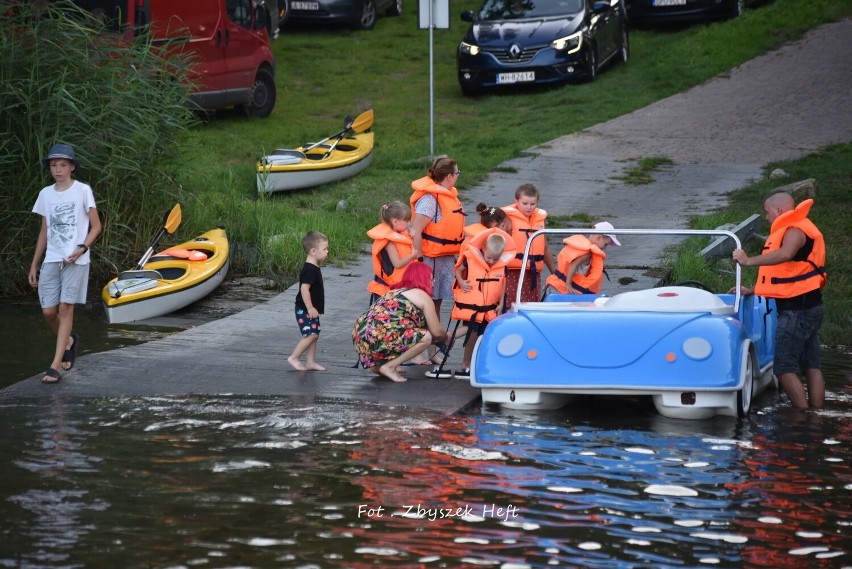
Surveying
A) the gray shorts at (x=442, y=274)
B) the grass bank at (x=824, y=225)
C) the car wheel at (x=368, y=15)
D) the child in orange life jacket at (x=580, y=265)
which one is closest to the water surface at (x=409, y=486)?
the child in orange life jacket at (x=580, y=265)

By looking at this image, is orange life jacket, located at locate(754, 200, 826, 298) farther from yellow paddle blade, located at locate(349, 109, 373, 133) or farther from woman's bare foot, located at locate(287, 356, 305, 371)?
yellow paddle blade, located at locate(349, 109, 373, 133)

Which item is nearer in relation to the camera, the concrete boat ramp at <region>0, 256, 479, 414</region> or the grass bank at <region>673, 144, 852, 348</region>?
the concrete boat ramp at <region>0, 256, 479, 414</region>

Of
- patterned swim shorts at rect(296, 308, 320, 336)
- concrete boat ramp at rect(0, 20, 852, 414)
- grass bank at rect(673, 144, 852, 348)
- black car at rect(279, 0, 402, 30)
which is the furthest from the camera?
black car at rect(279, 0, 402, 30)

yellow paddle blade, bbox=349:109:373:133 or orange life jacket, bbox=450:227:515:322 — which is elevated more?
yellow paddle blade, bbox=349:109:373:133

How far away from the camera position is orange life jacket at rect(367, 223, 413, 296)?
10.3 metres

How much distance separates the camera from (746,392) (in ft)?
29.8

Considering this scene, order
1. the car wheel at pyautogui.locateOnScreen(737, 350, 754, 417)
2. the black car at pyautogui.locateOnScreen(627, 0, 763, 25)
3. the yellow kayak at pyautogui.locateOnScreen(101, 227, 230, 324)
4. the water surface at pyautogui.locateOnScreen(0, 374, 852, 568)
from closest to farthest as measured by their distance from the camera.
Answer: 1. the water surface at pyautogui.locateOnScreen(0, 374, 852, 568)
2. the car wheel at pyautogui.locateOnScreen(737, 350, 754, 417)
3. the yellow kayak at pyautogui.locateOnScreen(101, 227, 230, 324)
4. the black car at pyautogui.locateOnScreen(627, 0, 763, 25)

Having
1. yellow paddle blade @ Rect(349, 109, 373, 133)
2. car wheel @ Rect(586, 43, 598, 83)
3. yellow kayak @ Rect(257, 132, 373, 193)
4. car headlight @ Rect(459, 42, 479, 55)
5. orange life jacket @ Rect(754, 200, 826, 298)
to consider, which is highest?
car headlight @ Rect(459, 42, 479, 55)

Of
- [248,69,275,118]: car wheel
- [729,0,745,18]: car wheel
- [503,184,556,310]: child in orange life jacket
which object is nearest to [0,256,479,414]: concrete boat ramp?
[503,184,556,310]: child in orange life jacket

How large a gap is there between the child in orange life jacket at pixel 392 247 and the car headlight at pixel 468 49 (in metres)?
13.1

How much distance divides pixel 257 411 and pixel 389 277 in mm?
1887

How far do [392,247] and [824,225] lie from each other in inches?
273

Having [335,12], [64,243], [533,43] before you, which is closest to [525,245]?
[64,243]

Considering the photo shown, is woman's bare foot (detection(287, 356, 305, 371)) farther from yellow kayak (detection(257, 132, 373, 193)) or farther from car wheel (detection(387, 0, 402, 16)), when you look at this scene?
car wheel (detection(387, 0, 402, 16))
